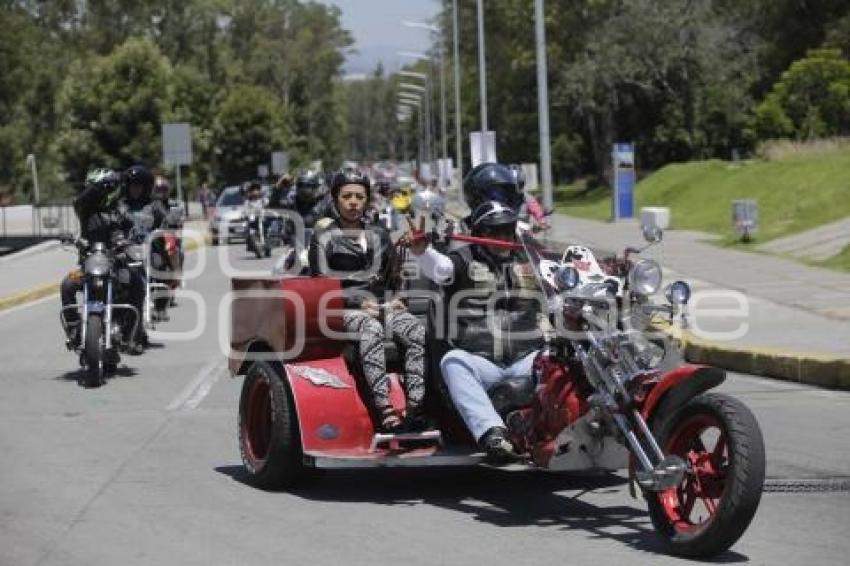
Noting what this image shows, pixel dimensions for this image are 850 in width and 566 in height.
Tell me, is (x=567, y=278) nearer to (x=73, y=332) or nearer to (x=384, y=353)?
(x=384, y=353)

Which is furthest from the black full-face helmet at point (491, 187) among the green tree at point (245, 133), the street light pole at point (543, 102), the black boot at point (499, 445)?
the green tree at point (245, 133)

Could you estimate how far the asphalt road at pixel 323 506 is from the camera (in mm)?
6410

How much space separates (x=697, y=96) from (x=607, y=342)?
5088 centimetres

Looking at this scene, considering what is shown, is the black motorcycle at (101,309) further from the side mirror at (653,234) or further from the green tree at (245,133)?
the green tree at (245,133)

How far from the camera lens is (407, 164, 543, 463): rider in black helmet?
712cm

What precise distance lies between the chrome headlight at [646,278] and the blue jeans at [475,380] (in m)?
0.89

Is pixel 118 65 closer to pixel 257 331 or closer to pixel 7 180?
pixel 7 180

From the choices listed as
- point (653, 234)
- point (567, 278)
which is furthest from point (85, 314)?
point (653, 234)

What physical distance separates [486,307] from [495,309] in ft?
0.15

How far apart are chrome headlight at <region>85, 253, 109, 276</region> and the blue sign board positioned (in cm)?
2692

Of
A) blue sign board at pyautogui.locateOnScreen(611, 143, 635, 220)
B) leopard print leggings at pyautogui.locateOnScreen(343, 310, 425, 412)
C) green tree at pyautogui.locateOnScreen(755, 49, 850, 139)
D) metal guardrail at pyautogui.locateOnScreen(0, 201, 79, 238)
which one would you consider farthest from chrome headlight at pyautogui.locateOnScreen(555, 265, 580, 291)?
green tree at pyautogui.locateOnScreen(755, 49, 850, 139)

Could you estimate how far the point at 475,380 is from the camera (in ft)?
23.3

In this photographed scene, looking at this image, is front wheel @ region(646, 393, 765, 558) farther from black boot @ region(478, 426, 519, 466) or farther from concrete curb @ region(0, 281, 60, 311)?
concrete curb @ region(0, 281, 60, 311)

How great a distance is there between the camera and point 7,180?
7519 centimetres
